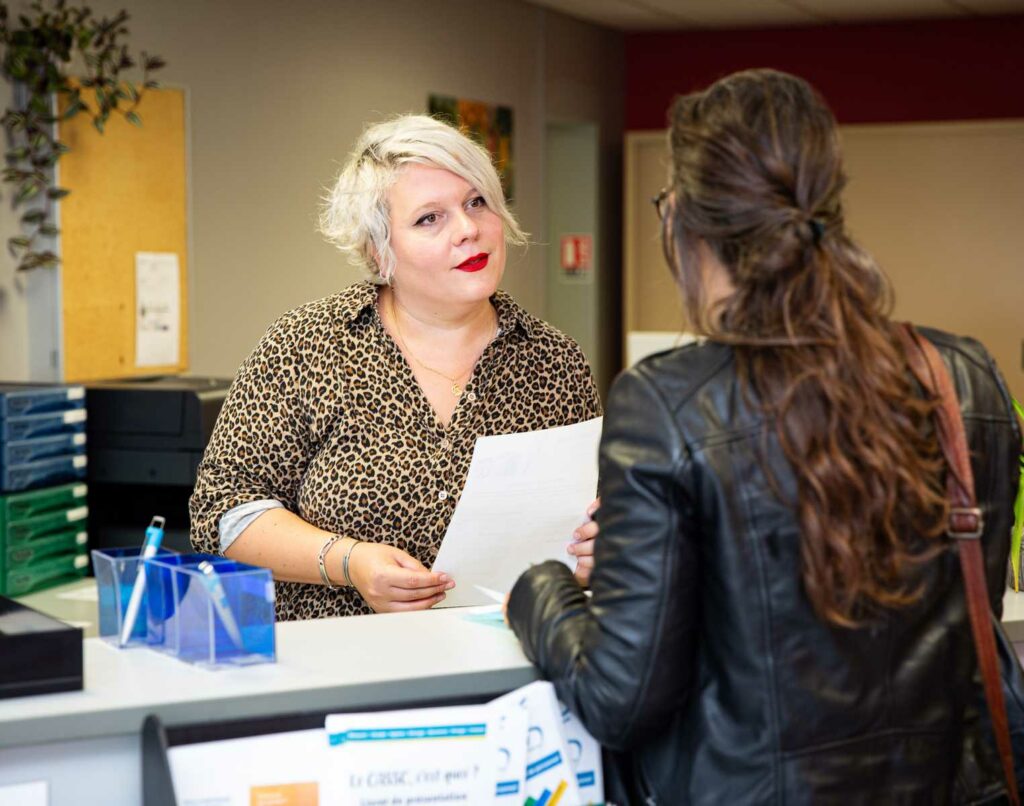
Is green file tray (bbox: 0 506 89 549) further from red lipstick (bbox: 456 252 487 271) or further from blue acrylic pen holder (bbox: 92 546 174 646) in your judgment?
blue acrylic pen holder (bbox: 92 546 174 646)

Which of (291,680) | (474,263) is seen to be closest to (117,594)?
(291,680)

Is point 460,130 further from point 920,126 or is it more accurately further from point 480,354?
point 920,126

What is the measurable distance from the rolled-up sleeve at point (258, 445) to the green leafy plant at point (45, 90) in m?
2.75

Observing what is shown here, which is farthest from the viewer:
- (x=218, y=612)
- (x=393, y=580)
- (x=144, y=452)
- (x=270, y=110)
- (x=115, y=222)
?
(x=270, y=110)

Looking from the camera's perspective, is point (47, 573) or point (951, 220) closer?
point (47, 573)

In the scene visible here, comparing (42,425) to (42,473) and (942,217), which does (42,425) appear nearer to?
(42,473)

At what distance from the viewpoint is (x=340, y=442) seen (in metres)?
2.16

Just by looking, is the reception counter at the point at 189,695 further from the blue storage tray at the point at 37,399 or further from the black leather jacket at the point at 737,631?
the blue storage tray at the point at 37,399

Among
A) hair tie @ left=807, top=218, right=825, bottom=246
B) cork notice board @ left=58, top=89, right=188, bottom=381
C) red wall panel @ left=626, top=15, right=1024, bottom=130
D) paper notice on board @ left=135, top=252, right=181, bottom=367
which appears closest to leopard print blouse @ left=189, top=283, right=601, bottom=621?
hair tie @ left=807, top=218, right=825, bottom=246

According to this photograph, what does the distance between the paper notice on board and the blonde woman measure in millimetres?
3098

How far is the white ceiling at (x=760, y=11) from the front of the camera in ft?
25.3

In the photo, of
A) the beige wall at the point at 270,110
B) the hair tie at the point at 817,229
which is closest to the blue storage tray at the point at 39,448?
the beige wall at the point at 270,110

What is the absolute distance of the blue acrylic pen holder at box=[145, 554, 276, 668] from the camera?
1498 mm

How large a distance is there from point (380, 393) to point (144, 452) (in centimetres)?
216
